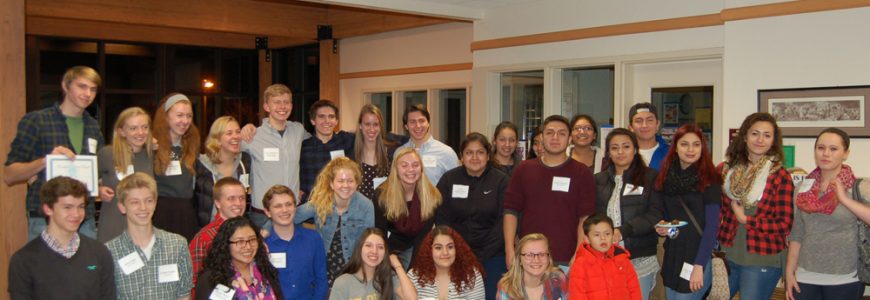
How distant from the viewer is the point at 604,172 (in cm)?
427

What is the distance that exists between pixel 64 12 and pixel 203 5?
156 cm

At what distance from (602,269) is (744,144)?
98 centimetres

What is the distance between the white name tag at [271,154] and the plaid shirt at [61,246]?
1470 millimetres

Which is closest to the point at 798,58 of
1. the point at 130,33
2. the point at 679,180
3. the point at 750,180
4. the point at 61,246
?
the point at 750,180

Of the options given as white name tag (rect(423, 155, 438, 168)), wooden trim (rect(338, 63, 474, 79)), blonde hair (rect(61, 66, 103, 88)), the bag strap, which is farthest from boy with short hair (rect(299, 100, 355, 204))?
wooden trim (rect(338, 63, 474, 79))

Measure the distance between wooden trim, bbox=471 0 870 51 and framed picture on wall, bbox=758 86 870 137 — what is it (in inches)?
21.4

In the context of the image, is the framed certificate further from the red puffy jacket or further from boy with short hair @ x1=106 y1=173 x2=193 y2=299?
the red puffy jacket

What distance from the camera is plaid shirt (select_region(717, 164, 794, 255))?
12.6 ft

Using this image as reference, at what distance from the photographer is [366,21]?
32.0 feet

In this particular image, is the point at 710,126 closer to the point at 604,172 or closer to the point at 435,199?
the point at 604,172

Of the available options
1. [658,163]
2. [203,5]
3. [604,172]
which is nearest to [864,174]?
[658,163]

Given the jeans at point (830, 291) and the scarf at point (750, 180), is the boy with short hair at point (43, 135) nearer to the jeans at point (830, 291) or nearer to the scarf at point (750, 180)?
→ the scarf at point (750, 180)

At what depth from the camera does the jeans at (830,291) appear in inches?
146

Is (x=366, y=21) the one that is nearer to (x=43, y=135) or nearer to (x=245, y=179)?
(x=245, y=179)
